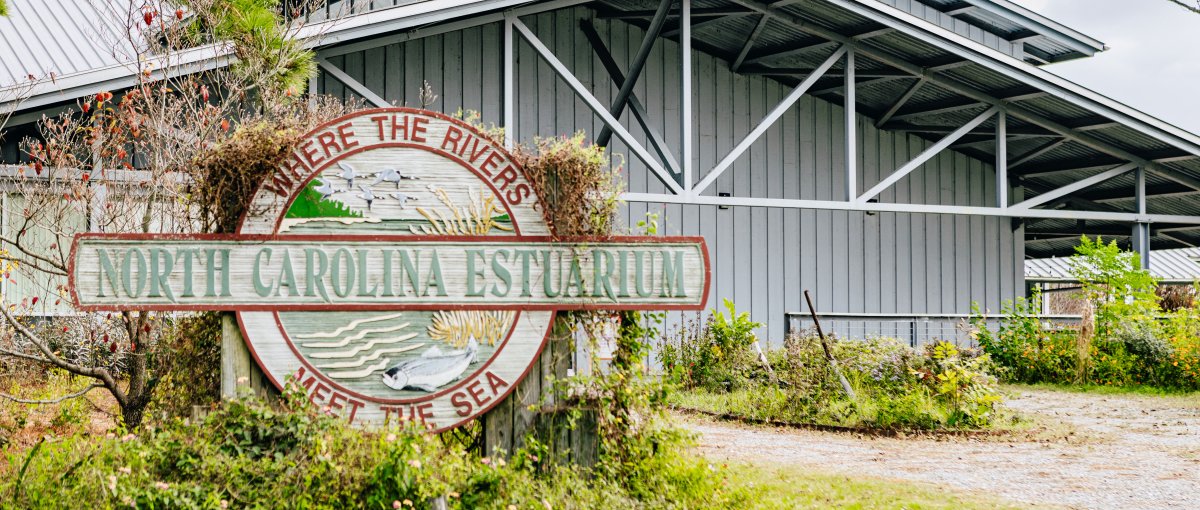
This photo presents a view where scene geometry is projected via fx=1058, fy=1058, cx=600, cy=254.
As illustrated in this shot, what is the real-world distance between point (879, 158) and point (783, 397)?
840 centimetres

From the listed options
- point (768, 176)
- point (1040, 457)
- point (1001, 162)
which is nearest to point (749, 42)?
point (768, 176)

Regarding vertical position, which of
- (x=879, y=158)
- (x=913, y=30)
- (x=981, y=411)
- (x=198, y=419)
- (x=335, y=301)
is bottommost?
(x=981, y=411)

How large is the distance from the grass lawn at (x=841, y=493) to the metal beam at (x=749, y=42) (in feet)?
28.9

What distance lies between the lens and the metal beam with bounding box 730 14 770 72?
48.0ft

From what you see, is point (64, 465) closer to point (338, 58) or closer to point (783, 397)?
point (783, 397)

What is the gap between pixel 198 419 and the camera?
5.08 meters

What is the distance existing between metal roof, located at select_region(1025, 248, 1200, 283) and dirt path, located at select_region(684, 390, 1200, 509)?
14626mm

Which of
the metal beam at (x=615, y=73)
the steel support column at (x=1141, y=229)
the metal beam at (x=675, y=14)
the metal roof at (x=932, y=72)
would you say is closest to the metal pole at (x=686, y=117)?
the metal beam at (x=615, y=73)

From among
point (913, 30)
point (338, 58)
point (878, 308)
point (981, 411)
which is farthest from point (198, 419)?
point (878, 308)

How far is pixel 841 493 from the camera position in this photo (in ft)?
21.3

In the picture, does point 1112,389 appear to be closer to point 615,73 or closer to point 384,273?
point 615,73

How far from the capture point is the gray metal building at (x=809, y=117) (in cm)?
1337

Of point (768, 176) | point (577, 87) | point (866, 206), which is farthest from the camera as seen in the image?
point (768, 176)

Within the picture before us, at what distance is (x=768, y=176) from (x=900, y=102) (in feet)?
7.52
